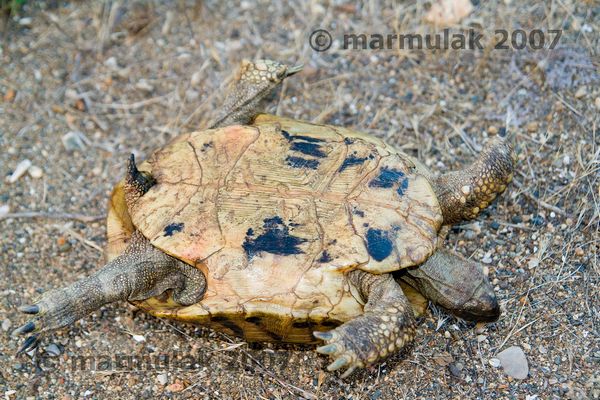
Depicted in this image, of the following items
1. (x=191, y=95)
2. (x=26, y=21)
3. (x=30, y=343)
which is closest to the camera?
(x=30, y=343)

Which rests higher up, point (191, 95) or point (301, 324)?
point (191, 95)

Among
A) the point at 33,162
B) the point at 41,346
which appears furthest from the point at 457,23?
the point at 41,346

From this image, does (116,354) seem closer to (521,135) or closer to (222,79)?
(222,79)

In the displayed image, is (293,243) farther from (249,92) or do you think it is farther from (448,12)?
(448,12)

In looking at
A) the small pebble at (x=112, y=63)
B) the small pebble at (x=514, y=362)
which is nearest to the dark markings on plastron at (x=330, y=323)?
the small pebble at (x=514, y=362)

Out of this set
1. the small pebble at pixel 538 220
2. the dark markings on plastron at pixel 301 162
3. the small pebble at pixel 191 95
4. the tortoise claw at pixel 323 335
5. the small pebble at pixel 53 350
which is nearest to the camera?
the tortoise claw at pixel 323 335

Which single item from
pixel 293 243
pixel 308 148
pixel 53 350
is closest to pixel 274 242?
pixel 293 243

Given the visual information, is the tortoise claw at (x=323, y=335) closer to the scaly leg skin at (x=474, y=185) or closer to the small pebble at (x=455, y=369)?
the small pebble at (x=455, y=369)

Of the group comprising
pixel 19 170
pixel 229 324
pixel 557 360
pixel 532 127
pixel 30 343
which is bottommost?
pixel 557 360
